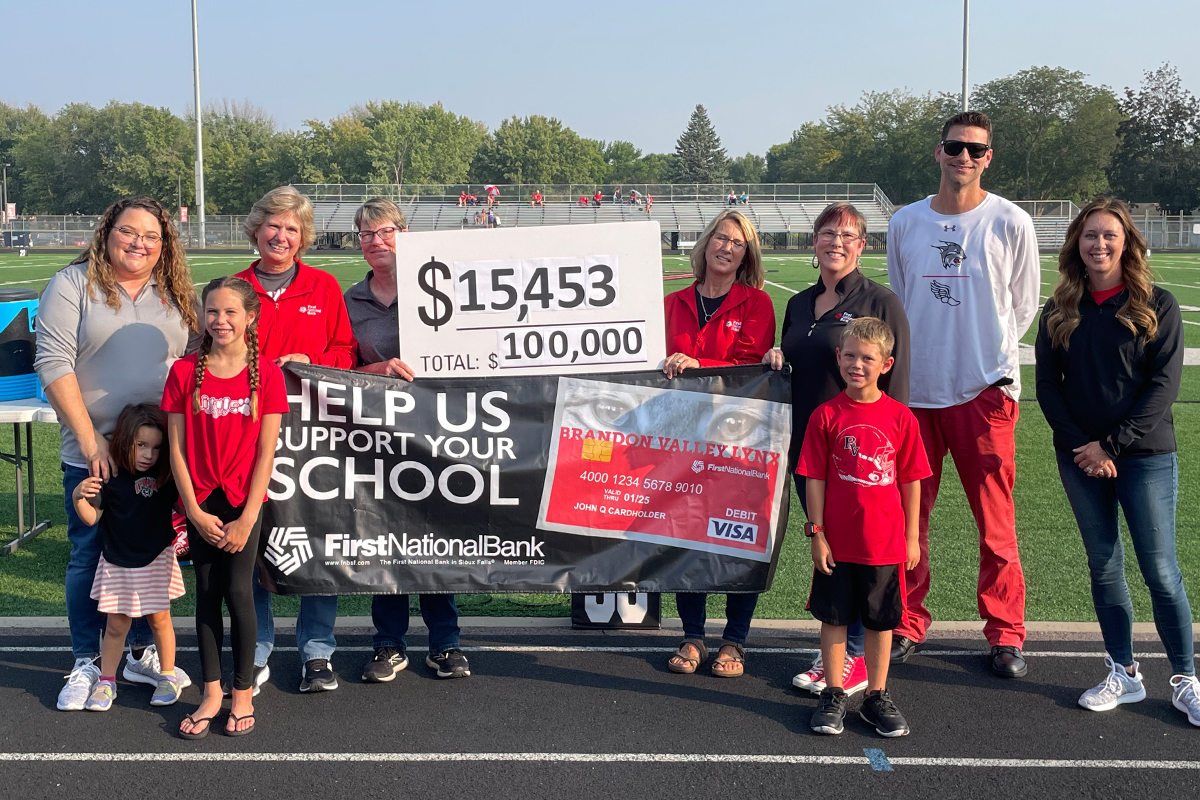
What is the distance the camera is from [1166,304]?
4086mm

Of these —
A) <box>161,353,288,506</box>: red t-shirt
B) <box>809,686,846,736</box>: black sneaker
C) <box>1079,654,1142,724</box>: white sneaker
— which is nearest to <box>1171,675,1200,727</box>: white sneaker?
<box>1079,654,1142,724</box>: white sneaker

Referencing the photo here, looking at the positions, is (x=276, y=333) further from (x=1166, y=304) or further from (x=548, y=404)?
(x=1166, y=304)

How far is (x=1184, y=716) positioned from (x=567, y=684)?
8.33 feet

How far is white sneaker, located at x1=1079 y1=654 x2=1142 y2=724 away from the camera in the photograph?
13.9ft

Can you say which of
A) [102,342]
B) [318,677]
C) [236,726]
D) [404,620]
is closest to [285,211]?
[102,342]

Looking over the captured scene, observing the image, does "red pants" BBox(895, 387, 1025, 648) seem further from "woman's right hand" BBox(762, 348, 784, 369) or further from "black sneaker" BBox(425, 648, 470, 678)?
"black sneaker" BBox(425, 648, 470, 678)

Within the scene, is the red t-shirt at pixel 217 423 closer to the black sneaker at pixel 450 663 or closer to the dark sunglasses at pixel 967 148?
the black sneaker at pixel 450 663

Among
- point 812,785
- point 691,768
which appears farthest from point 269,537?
point 812,785

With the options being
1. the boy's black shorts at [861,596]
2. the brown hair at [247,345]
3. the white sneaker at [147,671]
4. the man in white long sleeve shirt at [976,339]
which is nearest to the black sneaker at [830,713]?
the boy's black shorts at [861,596]

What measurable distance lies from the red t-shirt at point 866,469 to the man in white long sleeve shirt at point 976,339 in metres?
0.72

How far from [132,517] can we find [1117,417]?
398cm

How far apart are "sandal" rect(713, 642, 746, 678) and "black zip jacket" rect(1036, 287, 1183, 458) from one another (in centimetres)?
166

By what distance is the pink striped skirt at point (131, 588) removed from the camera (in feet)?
13.7

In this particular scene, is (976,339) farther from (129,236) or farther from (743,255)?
(129,236)
